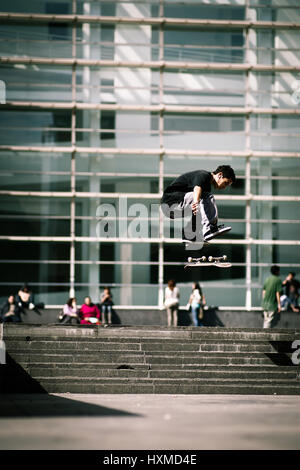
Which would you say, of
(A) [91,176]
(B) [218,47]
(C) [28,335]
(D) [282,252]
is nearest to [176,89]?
(B) [218,47]

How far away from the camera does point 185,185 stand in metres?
11.2

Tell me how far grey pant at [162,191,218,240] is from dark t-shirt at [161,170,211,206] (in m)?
0.07

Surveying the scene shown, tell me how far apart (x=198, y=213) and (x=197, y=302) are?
46.9 ft

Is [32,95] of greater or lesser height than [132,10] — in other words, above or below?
below

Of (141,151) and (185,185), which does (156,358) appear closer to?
(185,185)

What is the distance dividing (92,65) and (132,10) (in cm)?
217

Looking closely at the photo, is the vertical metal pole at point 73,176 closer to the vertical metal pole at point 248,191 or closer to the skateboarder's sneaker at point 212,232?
the vertical metal pole at point 248,191

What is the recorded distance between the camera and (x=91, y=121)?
94.4 ft

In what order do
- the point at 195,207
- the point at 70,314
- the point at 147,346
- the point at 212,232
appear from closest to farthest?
the point at 195,207
the point at 212,232
the point at 147,346
the point at 70,314

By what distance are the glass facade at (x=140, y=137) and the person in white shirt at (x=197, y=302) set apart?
240 centimetres

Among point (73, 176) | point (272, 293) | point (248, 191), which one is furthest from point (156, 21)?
point (272, 293)

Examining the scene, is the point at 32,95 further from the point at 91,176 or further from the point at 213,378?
the point at 213,378

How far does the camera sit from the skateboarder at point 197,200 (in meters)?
10.9

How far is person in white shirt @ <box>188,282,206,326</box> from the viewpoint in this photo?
83.3 feet
